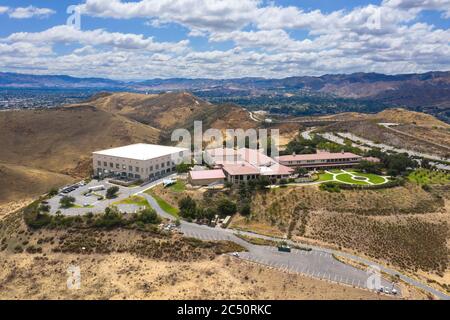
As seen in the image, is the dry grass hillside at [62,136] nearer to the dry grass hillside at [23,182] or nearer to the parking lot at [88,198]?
the dry grass hillside at [23,182]

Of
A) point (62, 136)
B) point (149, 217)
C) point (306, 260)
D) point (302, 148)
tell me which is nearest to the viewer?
point (306, 260)

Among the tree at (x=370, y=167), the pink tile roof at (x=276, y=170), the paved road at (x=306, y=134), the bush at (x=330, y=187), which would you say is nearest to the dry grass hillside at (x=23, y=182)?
the pink tile roof at (x=276, y=170)

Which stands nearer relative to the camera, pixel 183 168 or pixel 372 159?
pixel 183 168

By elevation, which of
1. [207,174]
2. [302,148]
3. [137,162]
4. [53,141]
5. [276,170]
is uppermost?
[302,148]

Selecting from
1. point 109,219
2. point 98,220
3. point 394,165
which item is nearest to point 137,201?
point 109,219

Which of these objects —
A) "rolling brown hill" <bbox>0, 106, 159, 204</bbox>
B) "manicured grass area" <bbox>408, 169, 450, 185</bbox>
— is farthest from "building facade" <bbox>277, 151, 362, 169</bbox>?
"rolling brown hill" <bbox>0, 106, 159, 204</bbox>

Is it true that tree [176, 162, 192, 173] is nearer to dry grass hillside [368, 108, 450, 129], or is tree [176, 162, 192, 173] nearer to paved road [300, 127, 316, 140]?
paved road [300, 127, 316, 140]

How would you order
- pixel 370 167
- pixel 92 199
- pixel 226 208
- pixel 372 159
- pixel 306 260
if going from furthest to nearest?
pixel 372 159 < pixel 370 167 < pixel 92 199 < pixel 226 208 < pixel 306 260

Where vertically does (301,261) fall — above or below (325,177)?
below

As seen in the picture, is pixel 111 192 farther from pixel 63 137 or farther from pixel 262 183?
pixel 63 137
